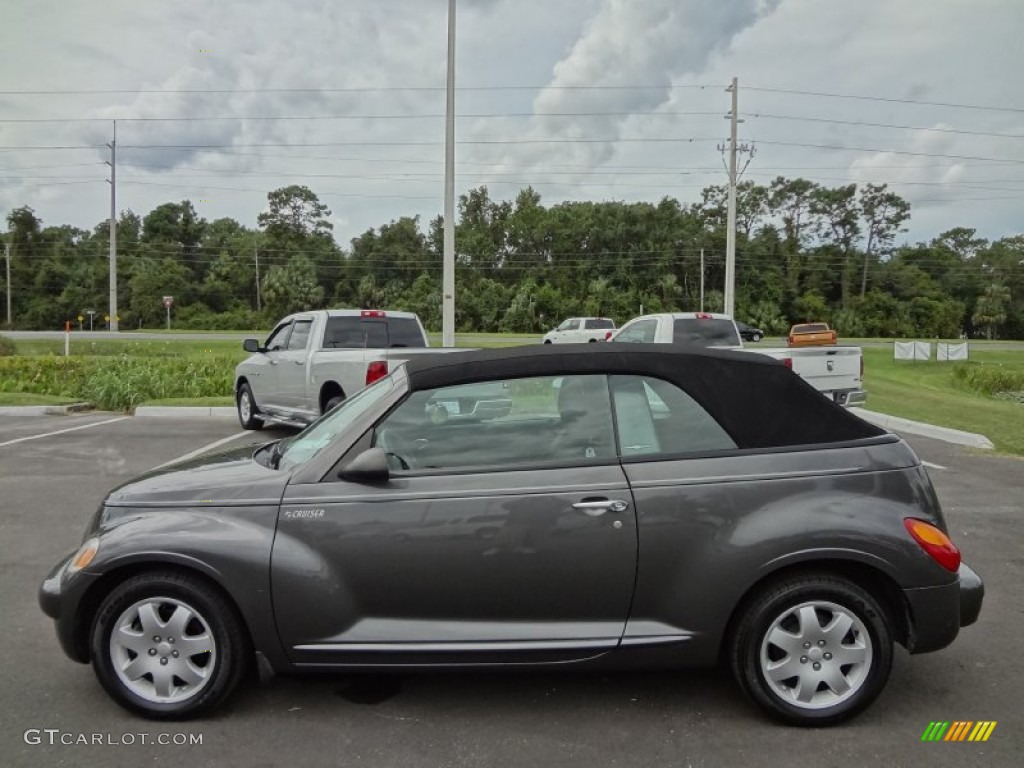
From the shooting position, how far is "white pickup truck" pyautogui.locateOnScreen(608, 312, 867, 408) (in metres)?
11.6

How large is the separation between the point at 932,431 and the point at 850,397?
150cm

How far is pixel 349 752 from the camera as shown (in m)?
2.99

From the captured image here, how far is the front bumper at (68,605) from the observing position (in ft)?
10.5

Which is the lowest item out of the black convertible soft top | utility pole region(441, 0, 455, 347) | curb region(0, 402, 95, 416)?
curb region(0, 402, 95, 416)

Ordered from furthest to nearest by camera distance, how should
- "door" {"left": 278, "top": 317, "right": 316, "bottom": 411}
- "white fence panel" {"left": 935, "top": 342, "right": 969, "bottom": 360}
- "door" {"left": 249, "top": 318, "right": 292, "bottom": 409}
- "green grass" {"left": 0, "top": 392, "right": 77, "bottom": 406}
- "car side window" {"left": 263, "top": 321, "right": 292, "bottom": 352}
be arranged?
"white fence panel" {"left": 935, "top": 342, "right": 969, "bottom": 360} < "green grass" {"left": 0, "top": 392, "right": 77, "bottom": 406} < "car side window" {"left": 263, "top": 321, "right": 292, "bottom": 352} < "door" {"left": 249, "top": 318, "right": 292, "bottom": 409} < "door" {"left": 278, "top": 317, "right": 316, "bottom": 411}

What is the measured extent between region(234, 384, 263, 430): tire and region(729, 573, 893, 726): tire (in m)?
10.2

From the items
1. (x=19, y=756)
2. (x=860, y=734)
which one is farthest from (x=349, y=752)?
(x=860, y=734)

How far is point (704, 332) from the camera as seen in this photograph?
47.6 ft

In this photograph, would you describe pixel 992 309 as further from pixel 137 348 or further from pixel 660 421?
pixel 660 421

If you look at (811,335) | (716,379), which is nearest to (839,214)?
(811,335)

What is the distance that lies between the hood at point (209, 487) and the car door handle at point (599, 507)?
1302 millimetres

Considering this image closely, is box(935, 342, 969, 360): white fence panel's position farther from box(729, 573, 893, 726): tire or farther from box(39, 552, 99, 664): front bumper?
box(39, 552, 99, 664): front bumper

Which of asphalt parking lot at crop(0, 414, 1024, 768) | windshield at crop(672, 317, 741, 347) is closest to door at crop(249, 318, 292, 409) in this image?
asphalt parking lot at crop(0, 414, 1024, 768)

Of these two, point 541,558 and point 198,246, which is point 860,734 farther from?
point 198,246
